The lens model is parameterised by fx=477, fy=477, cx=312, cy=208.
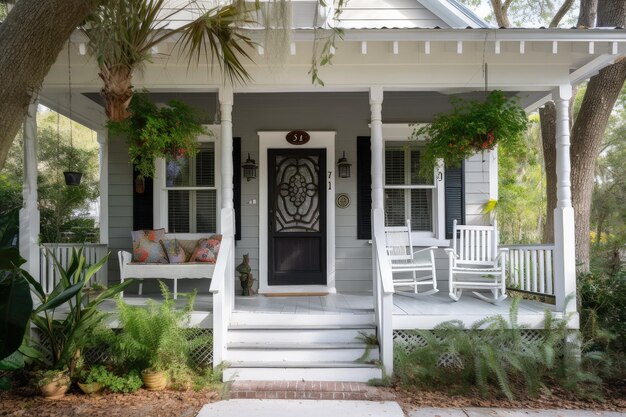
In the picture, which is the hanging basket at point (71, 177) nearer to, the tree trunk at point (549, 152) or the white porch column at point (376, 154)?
the white porch column at point (376, 154)

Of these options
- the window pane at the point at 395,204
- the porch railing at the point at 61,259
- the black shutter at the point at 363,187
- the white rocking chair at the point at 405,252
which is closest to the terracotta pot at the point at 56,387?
the porch railing at the point at 61,259

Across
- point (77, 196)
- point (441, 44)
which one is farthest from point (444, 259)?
point (77, 196)

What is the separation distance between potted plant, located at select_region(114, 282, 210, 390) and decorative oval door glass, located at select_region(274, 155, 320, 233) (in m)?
2.53

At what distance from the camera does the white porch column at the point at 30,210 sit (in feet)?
15.2

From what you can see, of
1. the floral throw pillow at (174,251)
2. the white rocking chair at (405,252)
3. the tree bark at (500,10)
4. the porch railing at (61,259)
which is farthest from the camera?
the tree bark at (500,10)

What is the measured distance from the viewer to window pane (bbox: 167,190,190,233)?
6.33m

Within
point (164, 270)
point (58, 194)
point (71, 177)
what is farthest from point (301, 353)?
point (58, 194)

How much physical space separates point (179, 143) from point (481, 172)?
13.1ft

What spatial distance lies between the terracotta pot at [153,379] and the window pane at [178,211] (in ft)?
8.56

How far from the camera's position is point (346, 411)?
3594 millimetres

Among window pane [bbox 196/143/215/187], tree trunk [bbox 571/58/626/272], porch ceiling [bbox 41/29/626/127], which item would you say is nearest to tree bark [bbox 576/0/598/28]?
tree trunk [bbox 571/58/626/272]

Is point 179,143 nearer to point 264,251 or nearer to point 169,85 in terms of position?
point 169,85

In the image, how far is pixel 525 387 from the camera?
405cm

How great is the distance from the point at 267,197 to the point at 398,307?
2.39 meters
